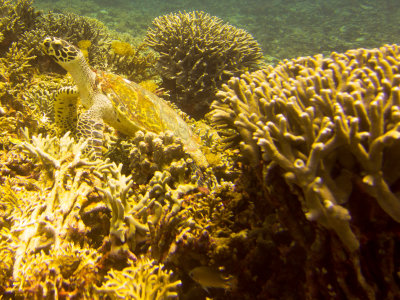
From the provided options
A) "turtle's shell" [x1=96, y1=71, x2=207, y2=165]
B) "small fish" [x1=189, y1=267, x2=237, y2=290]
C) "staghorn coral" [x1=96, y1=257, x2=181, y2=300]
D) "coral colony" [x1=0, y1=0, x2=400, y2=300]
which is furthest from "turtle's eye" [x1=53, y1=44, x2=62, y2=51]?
"small fish" [x1=189, y1=267, x2=237, y2=290]

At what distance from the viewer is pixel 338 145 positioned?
3.91 ft

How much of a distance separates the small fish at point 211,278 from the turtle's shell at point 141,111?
142 centimetres

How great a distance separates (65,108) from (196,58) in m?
2.77

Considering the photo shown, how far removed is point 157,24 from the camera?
Result: 5.37m

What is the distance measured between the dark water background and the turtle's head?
9934 millimetres

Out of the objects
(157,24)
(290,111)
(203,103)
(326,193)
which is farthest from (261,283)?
(157,24)

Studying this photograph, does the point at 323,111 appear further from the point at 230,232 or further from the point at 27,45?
the point at 27,45

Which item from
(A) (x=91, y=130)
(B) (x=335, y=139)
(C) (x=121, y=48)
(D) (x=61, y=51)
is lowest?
(A) (x=91, y=130)

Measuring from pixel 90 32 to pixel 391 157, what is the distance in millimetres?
6842

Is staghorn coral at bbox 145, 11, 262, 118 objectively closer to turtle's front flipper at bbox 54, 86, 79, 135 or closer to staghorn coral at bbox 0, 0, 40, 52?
turtle's front flipper at bbox 54, 86, 79, 135

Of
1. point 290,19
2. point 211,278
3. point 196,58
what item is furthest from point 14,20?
point 290,19

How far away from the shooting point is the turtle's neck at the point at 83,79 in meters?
3.27

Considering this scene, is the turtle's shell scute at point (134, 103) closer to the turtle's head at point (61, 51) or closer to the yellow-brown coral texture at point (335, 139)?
the turtle's head at point (61, 51)

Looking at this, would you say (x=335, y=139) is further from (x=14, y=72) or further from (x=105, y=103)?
(x=14, y=72)
